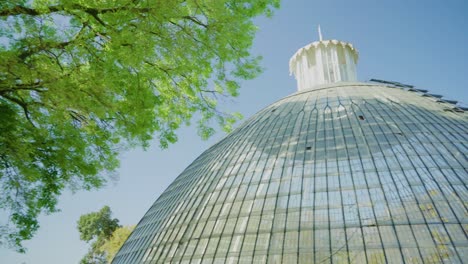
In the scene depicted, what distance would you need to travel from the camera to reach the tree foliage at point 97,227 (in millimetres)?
46406

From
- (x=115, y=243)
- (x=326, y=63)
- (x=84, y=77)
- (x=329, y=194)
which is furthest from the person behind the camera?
(x=115, y=243)

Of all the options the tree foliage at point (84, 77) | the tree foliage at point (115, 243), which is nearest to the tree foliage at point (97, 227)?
the tree foliage at point (115, 243)

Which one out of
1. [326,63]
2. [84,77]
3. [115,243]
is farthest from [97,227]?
[84,77]

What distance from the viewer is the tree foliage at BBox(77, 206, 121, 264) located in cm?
4641

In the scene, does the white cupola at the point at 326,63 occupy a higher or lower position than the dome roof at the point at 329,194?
higher

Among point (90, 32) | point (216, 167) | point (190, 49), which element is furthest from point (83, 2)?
point (216, 167)

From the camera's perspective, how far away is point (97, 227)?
48.1 meters

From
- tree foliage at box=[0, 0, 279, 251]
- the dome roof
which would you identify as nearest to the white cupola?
the dome roof

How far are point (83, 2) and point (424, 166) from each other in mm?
12998

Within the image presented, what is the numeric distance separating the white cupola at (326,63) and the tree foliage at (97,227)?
34734 millimetres

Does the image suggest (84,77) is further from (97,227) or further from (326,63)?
(97,227)

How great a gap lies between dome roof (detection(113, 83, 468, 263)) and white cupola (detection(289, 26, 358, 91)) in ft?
26.2

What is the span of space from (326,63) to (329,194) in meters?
18.5

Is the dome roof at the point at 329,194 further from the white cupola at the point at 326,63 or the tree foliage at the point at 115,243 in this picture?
the tree foliage at the point at 115,243
